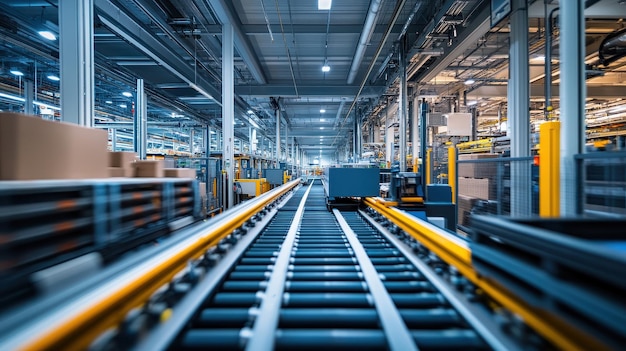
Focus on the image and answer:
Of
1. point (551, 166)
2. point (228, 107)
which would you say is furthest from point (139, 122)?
point (551, 166)

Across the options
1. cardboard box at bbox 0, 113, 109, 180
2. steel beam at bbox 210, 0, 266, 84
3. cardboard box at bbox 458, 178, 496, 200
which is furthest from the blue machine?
steel beam at bbox 210, 0, 266, 84

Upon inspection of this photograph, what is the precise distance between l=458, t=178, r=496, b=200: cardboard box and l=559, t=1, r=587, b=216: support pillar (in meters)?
2.52

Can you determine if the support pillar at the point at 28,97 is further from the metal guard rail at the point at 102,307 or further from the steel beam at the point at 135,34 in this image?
the metal guard rail at the point at 102,307

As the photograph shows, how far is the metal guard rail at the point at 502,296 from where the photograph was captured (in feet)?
3.81

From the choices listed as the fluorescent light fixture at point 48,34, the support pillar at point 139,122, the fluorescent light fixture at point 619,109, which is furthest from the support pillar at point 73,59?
the fluorescent light fixture at point 619,109

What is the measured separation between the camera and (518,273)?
132 centimetres

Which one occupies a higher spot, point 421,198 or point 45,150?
point 45,150

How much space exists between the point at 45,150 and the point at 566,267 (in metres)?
3.38

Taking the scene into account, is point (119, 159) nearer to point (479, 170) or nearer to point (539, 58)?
point (479, 170)

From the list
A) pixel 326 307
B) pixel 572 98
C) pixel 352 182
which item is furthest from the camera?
pixel 352 182

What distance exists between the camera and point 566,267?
1.19 m

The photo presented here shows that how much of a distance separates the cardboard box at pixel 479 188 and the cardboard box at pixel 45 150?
5.82m

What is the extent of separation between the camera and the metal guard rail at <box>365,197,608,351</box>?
3.81 feet

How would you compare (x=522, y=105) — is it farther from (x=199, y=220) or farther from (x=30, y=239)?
(x=30, y=239)
